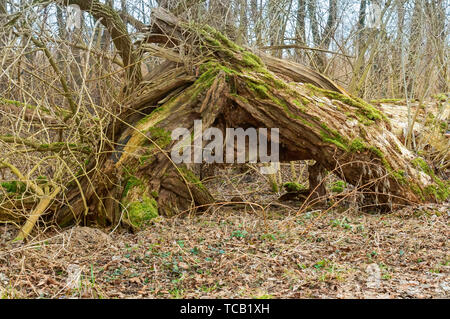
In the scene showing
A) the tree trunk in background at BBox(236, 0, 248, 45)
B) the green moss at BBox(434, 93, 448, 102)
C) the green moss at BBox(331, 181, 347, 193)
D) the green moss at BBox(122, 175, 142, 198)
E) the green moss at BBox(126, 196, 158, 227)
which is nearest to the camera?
the green moss at BBox(126, 196, 158, 227)

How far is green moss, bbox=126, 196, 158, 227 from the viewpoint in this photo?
5.42m

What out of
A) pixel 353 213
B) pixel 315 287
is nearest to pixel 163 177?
pixel 353 213

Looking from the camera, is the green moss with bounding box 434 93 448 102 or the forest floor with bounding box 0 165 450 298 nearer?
the forest floor with bounding box 0 165 450 298

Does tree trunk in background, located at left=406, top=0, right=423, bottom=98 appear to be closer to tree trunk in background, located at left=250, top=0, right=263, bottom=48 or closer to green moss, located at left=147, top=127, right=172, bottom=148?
tree trunk in background, located at left=250, top=0, right=263, bottom=48

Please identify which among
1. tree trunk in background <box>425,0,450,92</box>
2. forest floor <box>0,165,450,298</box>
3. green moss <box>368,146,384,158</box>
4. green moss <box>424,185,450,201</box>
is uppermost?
tree trunk in background <box>425,0,450,92</box>

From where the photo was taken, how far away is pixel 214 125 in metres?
6.18

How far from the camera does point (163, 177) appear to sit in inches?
232

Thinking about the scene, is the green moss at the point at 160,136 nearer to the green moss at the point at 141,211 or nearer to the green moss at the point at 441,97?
the green moss at the point at 141,211

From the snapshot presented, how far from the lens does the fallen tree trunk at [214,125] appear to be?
5660 mm

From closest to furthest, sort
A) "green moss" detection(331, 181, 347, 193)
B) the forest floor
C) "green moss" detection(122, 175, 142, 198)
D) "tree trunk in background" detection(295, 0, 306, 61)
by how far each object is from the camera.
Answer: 1. the forest floor
2. "green moss" detection(122, 175, 142, 198)
3. "green moss" detection(331, 181, 347, 193)
4. "tree trunk in background" detection(295, 0, 306, 61)

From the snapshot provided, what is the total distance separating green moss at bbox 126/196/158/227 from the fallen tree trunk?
0.02 m

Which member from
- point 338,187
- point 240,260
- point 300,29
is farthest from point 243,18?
point 240,260

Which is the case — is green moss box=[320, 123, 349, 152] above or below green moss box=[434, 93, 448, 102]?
below

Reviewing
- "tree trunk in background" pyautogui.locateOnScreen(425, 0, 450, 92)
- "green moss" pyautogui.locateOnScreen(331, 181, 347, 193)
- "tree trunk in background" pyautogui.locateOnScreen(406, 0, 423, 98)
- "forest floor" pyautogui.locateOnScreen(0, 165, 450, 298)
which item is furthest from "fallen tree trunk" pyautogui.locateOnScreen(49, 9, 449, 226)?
"tree trunk in background" pyautogui.locateOnScreen(425, 0, 450, 92)
